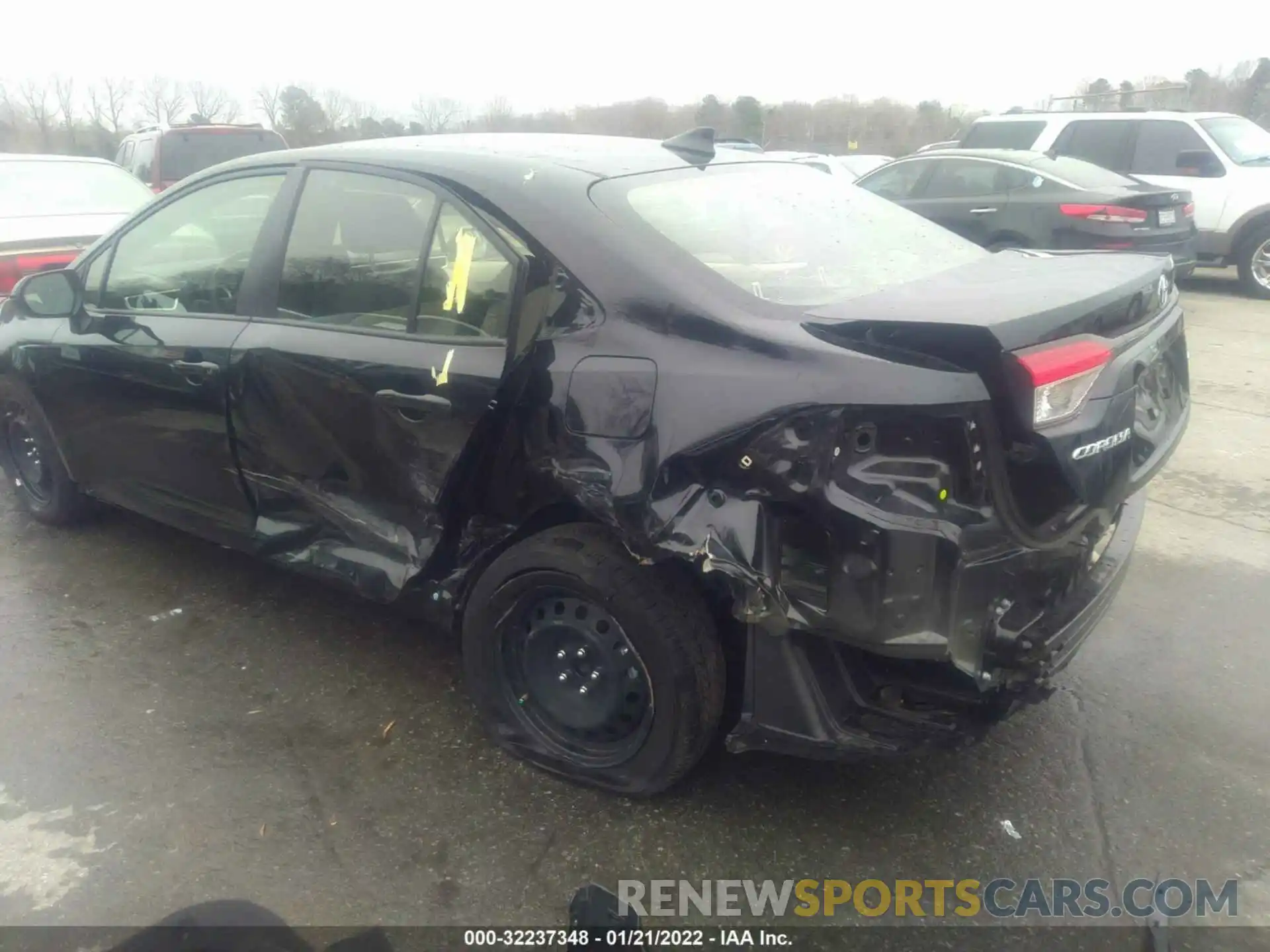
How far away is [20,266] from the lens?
22.2 feet

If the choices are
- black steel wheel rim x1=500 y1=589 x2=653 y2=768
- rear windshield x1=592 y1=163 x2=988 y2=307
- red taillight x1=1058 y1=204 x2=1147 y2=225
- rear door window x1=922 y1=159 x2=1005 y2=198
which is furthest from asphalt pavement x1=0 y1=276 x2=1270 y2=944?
rear door window x1=922 y1=159 x2=1005 y2=198

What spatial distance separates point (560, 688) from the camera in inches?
112

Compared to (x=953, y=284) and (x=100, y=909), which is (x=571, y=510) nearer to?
(x=953, y=284)

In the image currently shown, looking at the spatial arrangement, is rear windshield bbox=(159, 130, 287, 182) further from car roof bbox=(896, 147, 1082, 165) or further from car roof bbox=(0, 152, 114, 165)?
car roof bbox=(896, 147, 1082, 165)

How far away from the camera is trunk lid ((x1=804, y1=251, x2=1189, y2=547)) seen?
2180mm

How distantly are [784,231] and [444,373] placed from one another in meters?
1.09

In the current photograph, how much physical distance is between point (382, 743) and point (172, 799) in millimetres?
591

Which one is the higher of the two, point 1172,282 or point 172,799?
point 1172,282

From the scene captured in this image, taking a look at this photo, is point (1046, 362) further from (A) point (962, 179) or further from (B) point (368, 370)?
(A) point (962, 179)

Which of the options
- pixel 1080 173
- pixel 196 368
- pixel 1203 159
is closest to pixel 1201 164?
pixel 1203 159

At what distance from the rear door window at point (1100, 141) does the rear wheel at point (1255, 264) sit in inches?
57.2

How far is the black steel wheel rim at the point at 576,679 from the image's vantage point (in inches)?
106

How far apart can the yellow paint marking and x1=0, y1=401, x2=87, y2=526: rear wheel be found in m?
2.46

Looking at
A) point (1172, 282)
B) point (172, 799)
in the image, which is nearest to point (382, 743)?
point (172, 799)
